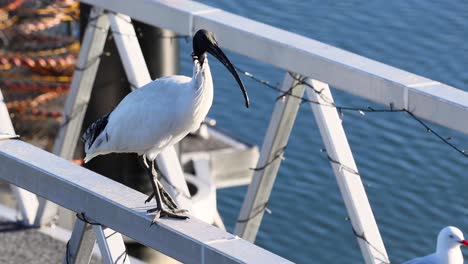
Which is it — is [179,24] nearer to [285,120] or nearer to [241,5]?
[285,120]

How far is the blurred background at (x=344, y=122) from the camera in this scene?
480 inches

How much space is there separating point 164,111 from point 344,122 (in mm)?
8288

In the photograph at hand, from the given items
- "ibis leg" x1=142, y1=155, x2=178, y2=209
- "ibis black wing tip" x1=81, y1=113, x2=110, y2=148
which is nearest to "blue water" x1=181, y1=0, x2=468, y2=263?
"ibis leg" x1=142, y1=155, x2=178, y2=209

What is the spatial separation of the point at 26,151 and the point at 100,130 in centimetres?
85

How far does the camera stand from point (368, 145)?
13.1m

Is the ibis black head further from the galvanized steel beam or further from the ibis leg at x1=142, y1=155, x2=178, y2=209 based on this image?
the galvanized steel beam

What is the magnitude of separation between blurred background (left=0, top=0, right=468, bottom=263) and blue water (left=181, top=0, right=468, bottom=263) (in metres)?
0.01

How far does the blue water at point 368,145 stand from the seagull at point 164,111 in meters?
6.21

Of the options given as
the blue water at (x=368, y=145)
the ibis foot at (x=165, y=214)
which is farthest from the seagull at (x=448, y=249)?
the blue water at (x=368, y=145)

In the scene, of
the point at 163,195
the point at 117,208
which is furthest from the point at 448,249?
the point at 117,208

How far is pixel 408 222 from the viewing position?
12.1m

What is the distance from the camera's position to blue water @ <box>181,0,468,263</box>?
12133 mm

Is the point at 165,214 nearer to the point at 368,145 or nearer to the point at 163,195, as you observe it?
the point at 163,195

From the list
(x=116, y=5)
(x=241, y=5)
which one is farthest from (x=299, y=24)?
(x=116, y=5)
